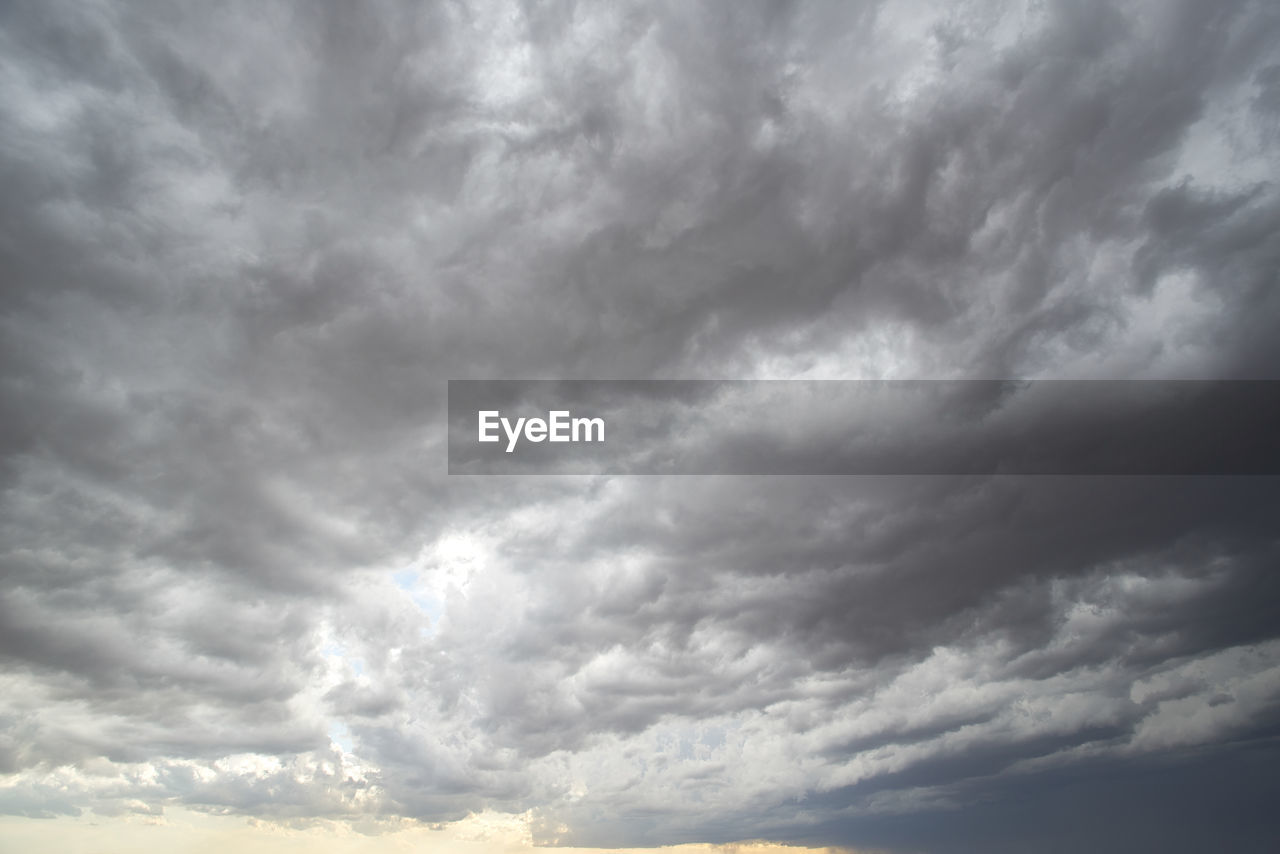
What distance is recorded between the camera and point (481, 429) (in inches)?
4094

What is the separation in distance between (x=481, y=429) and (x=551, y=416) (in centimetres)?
1077

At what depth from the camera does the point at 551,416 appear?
100m
